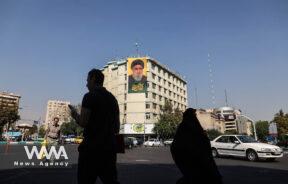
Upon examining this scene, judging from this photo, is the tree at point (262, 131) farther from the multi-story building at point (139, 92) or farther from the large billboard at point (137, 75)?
the large billboard at point (137, 75)

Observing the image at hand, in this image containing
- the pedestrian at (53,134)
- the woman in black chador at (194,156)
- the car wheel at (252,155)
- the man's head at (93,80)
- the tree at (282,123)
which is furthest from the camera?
the tree at (282,123)

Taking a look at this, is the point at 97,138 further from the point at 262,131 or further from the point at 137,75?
the point at 262,131

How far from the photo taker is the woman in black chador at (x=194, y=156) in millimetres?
3809

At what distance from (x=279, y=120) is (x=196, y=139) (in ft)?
151

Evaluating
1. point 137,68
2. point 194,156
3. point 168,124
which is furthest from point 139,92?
point 194,156

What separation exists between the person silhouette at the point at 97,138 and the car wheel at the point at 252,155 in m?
12.8

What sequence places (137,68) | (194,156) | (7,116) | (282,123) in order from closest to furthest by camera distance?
(194,156)
(282,123)
(7,116)
(137,68)

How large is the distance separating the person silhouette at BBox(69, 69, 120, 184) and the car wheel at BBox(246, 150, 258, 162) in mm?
12784

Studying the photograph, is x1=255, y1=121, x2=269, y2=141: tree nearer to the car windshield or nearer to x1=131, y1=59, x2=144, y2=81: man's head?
x1=131, y1=59, x2=144, y2=81: man's head

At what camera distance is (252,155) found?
14.5m

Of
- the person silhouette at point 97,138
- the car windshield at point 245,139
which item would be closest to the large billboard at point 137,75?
the car windshield at point 245,139

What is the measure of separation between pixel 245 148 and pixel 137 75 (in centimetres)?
6283

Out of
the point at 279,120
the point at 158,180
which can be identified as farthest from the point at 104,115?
the point at 279,120

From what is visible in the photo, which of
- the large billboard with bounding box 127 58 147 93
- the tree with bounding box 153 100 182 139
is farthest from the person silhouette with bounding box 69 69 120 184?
the large billboard with bounding box 127 58 147 93
